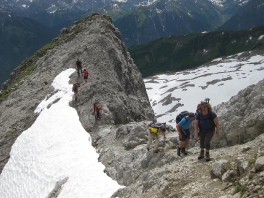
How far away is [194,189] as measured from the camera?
10719 mm

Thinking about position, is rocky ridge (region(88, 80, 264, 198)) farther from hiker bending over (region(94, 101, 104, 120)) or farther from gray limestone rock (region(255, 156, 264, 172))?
hiker bending over (region(94, 101, 104, 120))

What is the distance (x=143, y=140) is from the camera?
63.6ft

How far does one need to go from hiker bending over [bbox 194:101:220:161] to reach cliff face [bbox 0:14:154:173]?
47.6 feet

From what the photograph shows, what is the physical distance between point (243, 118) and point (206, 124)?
271cm

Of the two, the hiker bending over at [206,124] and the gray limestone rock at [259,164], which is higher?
the hiker bending over at [206,124]

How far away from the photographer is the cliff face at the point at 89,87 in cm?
2953

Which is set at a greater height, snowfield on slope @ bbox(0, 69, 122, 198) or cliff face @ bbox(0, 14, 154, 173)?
cliff face @ bbox(0, 14, 154, 173)

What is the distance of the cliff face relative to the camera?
29.5 m

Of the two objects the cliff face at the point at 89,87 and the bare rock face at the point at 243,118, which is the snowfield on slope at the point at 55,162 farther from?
the bare rock face at the point at 243,118

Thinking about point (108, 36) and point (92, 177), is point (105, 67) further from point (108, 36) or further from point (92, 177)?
point (92, 177)

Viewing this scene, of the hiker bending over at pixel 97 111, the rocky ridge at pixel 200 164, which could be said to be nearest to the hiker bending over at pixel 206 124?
the rocky ridge at pixel 200 164

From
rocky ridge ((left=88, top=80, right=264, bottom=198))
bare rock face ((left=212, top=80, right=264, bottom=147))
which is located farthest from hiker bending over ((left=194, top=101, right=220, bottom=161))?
bare rock face ((left=212, top=80, right=264, bottom=147))

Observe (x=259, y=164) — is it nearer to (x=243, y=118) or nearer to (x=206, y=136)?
(x=206, y=136)

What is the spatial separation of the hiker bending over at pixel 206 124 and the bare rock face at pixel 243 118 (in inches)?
70.5
